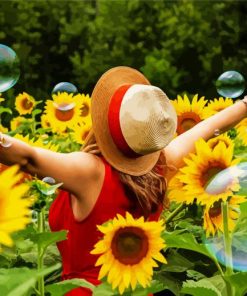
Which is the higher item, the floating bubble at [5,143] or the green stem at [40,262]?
the floating bubble at [5,143]

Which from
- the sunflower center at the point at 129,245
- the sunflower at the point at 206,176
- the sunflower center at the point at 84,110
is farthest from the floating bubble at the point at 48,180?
the sunflower center at the point at 84,110

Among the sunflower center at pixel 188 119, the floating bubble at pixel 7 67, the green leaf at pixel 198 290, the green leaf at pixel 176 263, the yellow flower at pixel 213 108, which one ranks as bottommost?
the green leaf at pixel 176 263

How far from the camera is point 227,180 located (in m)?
2.00

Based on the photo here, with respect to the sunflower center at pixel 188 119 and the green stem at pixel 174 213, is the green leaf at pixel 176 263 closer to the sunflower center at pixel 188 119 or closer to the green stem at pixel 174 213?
the green stem at pixel 174 213

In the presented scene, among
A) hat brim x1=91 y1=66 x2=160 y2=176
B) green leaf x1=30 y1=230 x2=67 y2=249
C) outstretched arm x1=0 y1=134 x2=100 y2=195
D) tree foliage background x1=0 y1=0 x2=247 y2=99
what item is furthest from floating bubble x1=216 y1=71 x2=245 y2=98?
tree foliage background x1=0 y1=0 x2=247 y2=99

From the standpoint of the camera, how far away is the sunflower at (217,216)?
79.4 inches

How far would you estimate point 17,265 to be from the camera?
98.3 inches

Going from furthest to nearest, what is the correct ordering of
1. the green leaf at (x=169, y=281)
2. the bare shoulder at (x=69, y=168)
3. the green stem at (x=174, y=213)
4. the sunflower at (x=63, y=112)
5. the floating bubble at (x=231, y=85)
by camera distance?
the sunflower at (x=63, y=112) < the floating bubble at (x=231, y=85) < the green stem at (x=174, y=213) < the green leaf at (x=169, y=281) < the bare shoulder at (x=69, y=168)

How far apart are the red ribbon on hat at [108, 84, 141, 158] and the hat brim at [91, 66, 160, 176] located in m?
0.02

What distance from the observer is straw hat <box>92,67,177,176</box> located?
239 centimetres

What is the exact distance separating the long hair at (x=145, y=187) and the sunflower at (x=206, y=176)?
418 millimetres

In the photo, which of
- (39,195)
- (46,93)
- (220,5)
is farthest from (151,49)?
(39,195)

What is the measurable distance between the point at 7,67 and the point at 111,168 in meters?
0.69

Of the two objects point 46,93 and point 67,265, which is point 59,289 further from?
point 46,93
